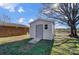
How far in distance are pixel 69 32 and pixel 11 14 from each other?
877mm

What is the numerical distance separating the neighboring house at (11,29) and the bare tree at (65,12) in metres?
0.39

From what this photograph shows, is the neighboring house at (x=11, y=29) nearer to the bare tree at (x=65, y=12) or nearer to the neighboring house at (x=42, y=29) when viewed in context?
the neighboring house at (x=42, y=29)

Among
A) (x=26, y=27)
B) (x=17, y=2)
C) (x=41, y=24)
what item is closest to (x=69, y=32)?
(x=41, y=24)

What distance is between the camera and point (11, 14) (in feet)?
9.15

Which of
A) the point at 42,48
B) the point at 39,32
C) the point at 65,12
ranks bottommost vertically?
the point at 42,48

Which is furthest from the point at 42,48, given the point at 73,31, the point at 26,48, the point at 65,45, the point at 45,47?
the point at 73,31

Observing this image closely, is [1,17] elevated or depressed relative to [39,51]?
elevated

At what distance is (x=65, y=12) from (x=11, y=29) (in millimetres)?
831

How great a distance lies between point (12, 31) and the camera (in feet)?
9.45

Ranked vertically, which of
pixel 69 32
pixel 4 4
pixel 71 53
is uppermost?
pixel 4 4

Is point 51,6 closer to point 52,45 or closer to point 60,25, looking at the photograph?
point 60,25

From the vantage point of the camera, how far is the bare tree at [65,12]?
278cm

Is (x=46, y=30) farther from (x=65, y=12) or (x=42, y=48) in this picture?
(x=65, y=12)

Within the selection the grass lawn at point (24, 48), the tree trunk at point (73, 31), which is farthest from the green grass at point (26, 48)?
the tree trunk at point (73, 31)
